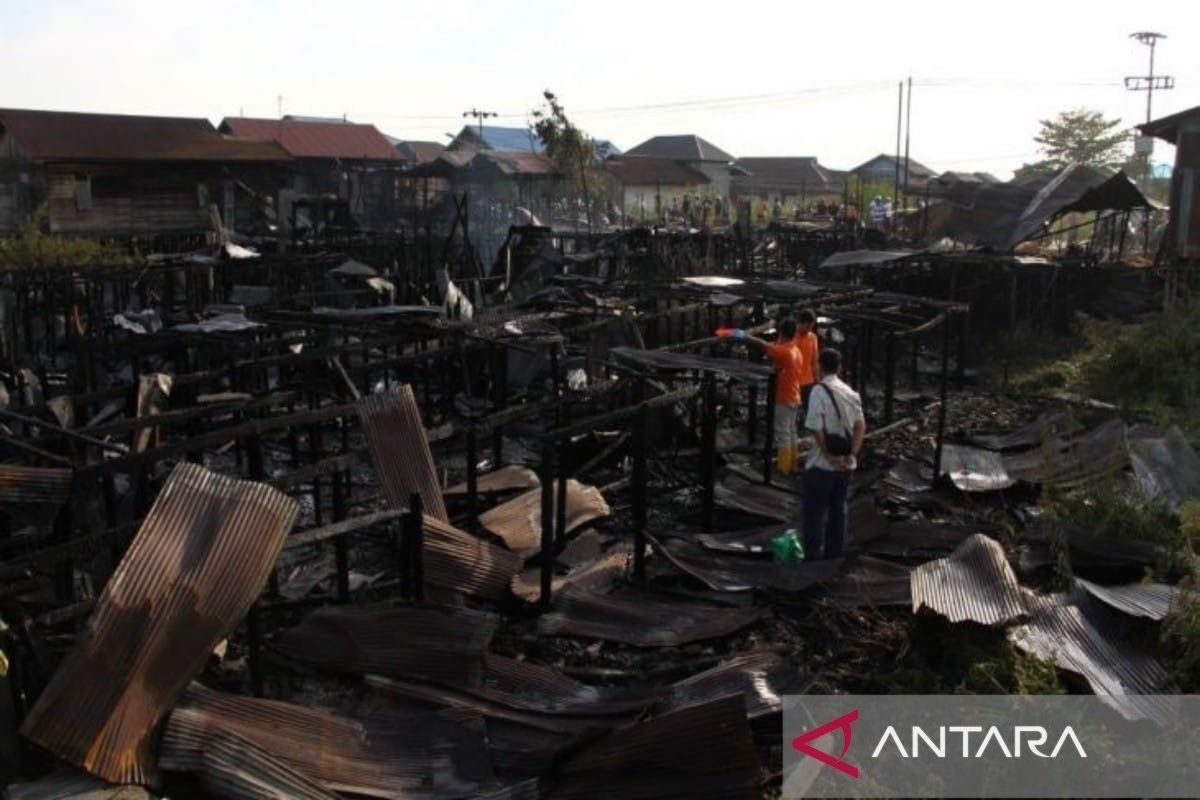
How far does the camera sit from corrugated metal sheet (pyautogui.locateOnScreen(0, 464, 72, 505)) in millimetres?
6086

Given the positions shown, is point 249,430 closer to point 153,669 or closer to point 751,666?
point 153,669

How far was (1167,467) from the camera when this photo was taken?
9922mm

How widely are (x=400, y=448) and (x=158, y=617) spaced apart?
2.62 metres

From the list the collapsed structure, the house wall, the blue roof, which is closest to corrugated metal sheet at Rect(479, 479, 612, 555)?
the collapsed structure

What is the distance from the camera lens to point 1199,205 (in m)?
20.6

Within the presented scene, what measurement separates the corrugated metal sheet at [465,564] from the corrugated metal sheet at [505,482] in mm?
1943

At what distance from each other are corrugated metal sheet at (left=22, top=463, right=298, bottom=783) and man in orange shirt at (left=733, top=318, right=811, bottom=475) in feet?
18.8

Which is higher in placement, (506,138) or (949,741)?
(506,138)

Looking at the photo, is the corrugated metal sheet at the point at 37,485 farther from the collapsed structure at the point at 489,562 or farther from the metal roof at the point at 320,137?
the metal roof at the point at 320,137

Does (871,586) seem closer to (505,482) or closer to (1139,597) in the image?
(1139,597)

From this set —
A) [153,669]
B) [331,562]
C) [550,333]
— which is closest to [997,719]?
[153,669]

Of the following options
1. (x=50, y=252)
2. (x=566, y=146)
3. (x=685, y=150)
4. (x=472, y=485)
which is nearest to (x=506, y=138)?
(x=685, y=150)

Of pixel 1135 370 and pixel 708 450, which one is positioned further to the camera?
pixel 1135 370

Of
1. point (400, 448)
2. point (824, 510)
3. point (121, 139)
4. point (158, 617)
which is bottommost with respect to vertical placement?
point (824, 510)
